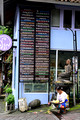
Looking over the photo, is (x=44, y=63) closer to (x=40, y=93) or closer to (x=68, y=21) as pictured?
(x=40, y=93)

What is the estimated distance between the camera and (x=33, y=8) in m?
8.47

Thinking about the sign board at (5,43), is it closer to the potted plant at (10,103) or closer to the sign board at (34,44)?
the sign board at (34,44)

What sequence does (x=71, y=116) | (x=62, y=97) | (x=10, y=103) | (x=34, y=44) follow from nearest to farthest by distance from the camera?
(x=71, y=116)
(x=62, y=97)
(x=34, y=44)
(x=10, y=103)

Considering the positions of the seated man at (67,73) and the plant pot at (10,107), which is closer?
the seated man at (67,73)

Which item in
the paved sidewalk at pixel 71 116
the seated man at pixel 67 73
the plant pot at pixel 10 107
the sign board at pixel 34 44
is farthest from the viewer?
the plant pot at pixel 10 107

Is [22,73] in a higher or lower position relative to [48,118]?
higher

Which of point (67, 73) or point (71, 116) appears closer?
point (71, 116)

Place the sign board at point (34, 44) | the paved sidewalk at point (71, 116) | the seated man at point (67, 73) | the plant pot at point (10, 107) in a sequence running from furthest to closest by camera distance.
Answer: the plant pot at point (10, 107)
the sign board at point (34, 44)
the seated man at point (67, 73)
the paved sidewalk at point (71, 116)

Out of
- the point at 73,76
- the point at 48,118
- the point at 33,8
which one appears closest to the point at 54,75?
the point at 73,76

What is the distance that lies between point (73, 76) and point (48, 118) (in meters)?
2.67

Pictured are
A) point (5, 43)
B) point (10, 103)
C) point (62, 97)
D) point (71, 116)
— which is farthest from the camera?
point (10, 103)

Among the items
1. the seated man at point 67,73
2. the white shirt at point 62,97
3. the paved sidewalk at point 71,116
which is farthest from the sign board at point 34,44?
the paved sidewalk at point 71,116

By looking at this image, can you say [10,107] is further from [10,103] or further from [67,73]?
[67,73]

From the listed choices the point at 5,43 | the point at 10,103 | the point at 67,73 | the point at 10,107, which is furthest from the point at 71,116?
the point at 5,43
